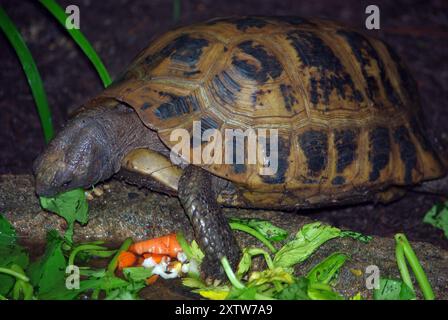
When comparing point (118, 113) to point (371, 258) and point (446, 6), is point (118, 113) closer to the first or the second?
point (371, 258)

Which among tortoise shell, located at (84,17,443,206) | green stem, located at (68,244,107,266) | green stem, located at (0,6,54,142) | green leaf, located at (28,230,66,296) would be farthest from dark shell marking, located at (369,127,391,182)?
green stem, located at (0,6,54,142)

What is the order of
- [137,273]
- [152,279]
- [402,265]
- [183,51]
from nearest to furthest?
[402,265], [137,273], [152,279], [183,51]

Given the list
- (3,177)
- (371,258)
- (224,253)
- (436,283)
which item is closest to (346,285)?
(371,258)

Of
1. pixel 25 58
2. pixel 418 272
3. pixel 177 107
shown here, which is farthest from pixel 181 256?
pixel 25 58

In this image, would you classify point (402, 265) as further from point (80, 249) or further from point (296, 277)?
point (80, 249)

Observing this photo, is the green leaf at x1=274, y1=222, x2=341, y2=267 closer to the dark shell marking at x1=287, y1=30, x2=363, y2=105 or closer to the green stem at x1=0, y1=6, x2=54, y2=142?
the dark shell marking at x1=287, y1=30, x2=363, y2=105

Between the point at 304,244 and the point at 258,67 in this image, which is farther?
the point at 258,67
